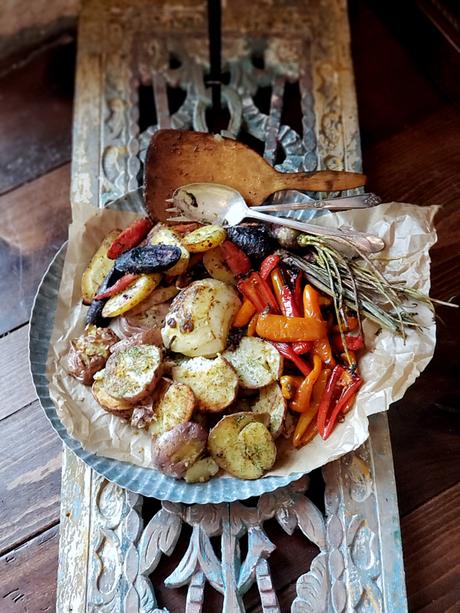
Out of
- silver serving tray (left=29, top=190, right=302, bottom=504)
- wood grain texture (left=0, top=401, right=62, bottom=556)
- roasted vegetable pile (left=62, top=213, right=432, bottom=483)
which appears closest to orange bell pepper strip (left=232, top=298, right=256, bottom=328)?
roasted vegetable pile (left=62, top=213, right=432, bottom=483)

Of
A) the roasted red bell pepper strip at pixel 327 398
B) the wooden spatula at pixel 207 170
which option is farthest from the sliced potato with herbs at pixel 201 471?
the wooden spatula at pixel 207 170

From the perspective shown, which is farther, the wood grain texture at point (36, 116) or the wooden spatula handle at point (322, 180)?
the wood grain texture at point (36, 116)

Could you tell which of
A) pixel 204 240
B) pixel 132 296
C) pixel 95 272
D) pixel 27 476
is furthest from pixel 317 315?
pixel 27 476

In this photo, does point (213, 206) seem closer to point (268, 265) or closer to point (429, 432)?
point (268, 265)

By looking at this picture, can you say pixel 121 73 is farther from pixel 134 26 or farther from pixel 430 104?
pixel 430 104

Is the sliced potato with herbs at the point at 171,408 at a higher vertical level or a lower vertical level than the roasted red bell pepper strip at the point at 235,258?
lower

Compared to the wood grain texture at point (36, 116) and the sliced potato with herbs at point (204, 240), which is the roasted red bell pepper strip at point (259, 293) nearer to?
the sliced potato with herbs at point (204, 240)
